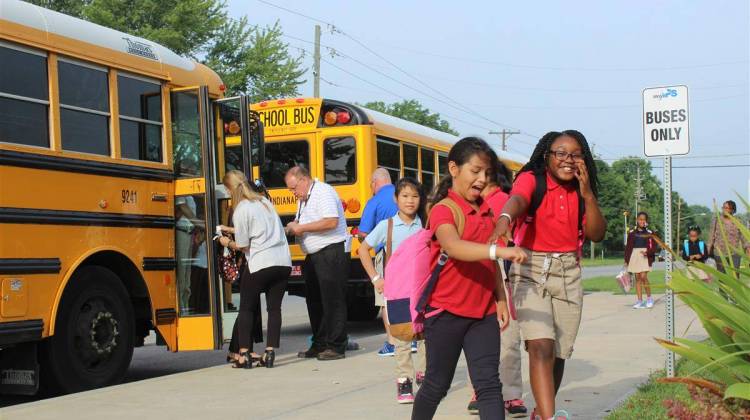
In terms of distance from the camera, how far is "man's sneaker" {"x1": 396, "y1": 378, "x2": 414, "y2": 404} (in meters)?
6.90

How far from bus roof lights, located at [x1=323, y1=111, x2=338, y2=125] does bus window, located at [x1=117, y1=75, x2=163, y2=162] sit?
4.35 meters

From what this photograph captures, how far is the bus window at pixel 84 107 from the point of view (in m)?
7.61

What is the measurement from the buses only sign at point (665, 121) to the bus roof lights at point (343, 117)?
6008mm

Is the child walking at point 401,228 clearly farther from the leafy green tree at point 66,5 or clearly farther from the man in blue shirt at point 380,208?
the leafy green tree at point 66,5

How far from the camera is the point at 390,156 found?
44.7 ft

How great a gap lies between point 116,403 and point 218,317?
2.05 m

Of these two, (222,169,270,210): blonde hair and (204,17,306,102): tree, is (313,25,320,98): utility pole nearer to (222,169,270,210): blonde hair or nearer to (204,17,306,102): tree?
(204,17,306,102): tree

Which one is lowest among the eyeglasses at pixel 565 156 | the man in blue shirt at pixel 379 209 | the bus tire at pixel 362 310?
the bus tire at pixel 362 310

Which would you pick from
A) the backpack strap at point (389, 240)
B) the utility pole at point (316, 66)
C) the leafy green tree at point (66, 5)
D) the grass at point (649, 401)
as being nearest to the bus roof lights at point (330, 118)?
the backpack strap at point (389, 240)

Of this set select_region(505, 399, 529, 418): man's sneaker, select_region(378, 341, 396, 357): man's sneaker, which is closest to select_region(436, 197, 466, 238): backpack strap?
select_region(505, 399, 529, 418): man's sneaker

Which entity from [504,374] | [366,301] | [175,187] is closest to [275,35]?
[366,301]

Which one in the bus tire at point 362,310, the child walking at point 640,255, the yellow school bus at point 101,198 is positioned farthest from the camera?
the child walking at point 640,255

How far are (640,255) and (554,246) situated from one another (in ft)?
40.2

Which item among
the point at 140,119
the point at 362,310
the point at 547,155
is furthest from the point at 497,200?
the point at 362,310
